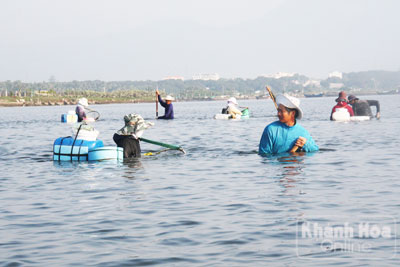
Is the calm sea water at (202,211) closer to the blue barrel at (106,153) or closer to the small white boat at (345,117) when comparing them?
the blue barrel at (106,153)

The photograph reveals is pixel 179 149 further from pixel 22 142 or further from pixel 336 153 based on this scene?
pixel 22 142

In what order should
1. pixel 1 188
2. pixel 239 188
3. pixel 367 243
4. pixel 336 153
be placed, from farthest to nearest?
pixel 336 153 < pixel 1 188 < pixel 239 188 < pixel 367 243

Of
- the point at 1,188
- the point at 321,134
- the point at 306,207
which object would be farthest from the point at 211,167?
the point at 321,134

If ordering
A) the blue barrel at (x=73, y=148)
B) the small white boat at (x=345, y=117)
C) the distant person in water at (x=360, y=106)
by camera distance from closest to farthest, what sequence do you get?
the blue barrel at (x=73, y=148), the small white boat at (x=345, y=117), the distant person in water at (x=360, y=106)

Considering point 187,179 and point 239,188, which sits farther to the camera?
point 187,179

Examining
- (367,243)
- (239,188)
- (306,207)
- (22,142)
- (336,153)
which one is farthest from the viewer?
(22,142)

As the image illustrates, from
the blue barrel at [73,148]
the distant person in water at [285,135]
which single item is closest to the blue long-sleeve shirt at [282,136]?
the distant person in water at [285,135]

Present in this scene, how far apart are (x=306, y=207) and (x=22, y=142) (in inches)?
795

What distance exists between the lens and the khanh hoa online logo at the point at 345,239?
23.8ft

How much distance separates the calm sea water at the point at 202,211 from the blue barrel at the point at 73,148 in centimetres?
50

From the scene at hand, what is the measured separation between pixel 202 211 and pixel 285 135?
4.55m

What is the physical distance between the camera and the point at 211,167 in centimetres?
1633

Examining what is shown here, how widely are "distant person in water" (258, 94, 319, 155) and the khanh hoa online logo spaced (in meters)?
4.82

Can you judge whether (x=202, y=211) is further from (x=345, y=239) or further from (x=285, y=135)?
(x=285, y=135)
